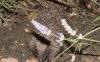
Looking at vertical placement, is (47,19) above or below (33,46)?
above

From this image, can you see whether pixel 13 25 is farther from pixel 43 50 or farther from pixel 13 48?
pixel 43 50

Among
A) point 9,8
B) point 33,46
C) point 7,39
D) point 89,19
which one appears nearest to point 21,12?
point 9,8

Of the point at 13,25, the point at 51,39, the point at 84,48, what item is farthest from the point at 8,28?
the point at 84,48

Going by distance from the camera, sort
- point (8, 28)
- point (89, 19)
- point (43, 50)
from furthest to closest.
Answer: point (89, 19) < point (8, 28) < point (43, 50)

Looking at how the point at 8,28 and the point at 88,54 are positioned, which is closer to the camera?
the point at 88,54

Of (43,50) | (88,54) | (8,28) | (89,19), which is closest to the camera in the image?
(43,50)

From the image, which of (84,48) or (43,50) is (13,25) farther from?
(84,48)
